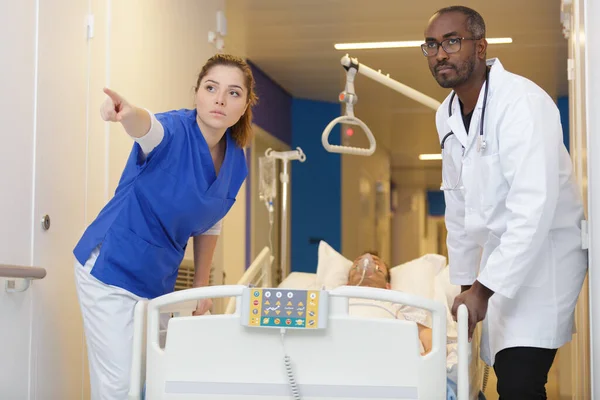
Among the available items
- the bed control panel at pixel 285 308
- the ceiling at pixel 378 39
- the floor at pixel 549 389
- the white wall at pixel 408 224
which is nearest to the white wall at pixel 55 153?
the bed control panel at pixel 285 308

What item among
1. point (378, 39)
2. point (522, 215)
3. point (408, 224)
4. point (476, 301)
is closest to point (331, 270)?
point (476, 301)

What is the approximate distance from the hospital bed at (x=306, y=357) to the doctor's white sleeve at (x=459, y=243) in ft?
1.76

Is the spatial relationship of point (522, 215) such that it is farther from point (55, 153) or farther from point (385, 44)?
point (385, 44)

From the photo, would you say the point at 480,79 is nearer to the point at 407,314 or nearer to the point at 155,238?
the point at 155,238

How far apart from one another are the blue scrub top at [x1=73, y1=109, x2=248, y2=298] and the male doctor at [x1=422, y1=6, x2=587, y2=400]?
736 millimetres

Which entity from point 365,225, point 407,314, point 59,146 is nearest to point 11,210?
point 59,146

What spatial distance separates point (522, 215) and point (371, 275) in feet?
5.99

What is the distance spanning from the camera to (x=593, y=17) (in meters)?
2.23

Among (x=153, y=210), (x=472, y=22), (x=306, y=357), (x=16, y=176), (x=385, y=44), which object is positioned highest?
(x=385, y=44)

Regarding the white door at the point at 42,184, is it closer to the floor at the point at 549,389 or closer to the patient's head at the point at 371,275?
the patient's head at the point at 371,275

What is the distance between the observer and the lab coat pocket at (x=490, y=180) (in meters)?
2.20

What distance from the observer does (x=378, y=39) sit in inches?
256

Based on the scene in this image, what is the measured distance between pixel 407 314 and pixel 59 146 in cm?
149

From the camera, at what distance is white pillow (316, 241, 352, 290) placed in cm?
407
